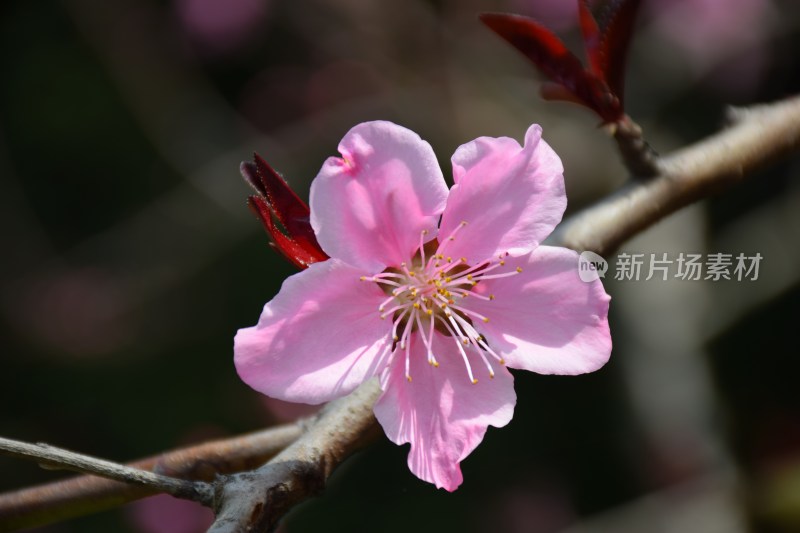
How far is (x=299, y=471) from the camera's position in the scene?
66 centimetres

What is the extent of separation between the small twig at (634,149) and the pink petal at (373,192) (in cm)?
26

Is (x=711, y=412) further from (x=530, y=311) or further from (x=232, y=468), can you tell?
(x=232, y=468)

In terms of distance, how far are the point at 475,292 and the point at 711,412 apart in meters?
1.06

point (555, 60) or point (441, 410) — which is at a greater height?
point (555, 60)

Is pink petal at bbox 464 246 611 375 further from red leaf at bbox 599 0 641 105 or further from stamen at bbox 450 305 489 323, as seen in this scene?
red leaf at bbox 599 0 641 105

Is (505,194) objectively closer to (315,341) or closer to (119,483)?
(315,341)

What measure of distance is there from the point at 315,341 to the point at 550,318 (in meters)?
0.22

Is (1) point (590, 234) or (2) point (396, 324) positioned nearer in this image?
(2) point (396, 324)

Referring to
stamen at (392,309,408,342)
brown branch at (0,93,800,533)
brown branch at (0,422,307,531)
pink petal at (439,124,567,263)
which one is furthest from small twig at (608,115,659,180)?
brown branch at (0,422,307,531)

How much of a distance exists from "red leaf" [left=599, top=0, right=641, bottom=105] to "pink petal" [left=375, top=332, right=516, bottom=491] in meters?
0.34

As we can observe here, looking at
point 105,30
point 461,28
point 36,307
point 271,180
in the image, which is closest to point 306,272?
point 271,180

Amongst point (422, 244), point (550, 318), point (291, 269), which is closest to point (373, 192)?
point (422, 244)

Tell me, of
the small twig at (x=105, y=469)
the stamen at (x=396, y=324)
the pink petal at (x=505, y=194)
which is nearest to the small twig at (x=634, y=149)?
the pink petal at (x=505, y=194)

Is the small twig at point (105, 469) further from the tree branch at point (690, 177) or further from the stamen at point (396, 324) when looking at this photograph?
the tree branch at point (690, 177)
